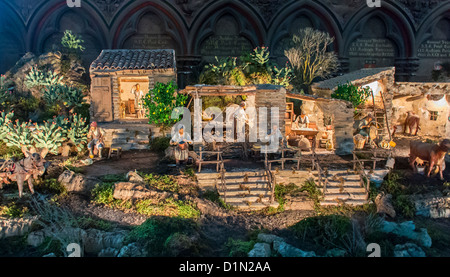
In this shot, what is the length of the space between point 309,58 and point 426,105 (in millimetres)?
6040

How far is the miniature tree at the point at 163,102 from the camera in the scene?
50.6 ft

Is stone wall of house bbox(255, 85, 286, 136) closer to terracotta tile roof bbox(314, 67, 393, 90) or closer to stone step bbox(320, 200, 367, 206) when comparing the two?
terracotta tile roof bbox(314, 67, 393, 90)

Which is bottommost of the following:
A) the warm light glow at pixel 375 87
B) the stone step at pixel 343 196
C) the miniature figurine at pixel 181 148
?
the stone step at pixel 343 196

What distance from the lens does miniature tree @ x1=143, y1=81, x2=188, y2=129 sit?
1542 cm

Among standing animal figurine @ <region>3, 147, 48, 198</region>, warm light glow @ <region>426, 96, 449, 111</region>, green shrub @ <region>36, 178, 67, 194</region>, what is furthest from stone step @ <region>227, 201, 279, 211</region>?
warm light glow @ <region>426, 96, 449, 111</region>

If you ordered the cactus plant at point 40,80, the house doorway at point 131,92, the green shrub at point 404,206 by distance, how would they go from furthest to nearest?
1. the house doorway at point 131,92
2. the cactus plant at point 40,80
3. the green shrub at point 404,206

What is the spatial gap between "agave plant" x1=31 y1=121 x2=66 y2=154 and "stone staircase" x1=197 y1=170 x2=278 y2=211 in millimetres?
5514

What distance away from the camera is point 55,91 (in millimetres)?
17125

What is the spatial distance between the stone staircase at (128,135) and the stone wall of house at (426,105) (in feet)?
36.0

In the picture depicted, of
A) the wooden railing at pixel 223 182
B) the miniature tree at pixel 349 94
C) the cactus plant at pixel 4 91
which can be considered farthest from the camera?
the cactus plant at pixel 4 91

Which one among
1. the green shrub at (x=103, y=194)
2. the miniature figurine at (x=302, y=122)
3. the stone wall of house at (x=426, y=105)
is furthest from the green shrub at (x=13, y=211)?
the stone wall of house at (x=426, y=105)

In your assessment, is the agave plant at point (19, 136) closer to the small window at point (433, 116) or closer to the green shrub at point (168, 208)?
the green shrub at point (168, 208)

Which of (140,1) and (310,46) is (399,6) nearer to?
(310,46)

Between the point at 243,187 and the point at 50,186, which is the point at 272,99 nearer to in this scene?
the point at 243,187
